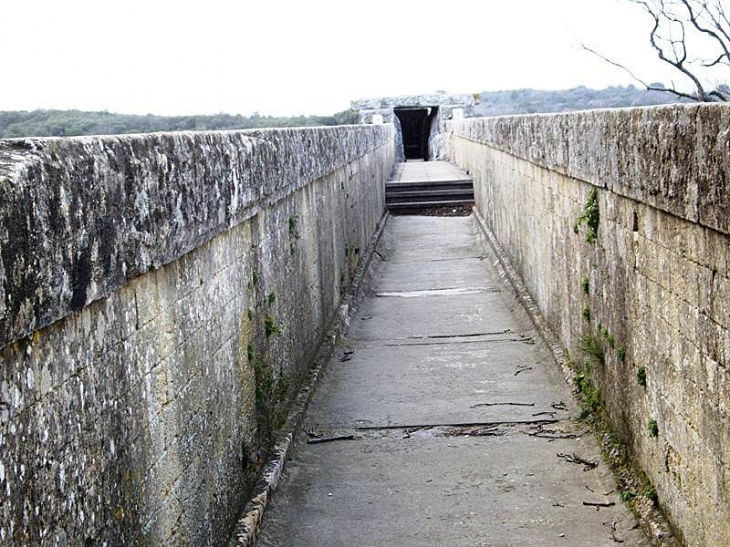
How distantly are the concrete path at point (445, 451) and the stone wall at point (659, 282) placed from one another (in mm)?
452

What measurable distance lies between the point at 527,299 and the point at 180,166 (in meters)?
6.84

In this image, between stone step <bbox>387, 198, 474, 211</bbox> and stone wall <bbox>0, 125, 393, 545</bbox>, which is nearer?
stone wall <bbox>0, 125, 393, 545</bbox>

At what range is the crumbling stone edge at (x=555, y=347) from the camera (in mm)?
4583

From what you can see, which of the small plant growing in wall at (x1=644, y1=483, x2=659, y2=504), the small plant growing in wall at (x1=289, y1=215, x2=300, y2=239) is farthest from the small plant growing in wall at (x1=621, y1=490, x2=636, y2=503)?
the small plant growing in wall at (x1=289, y1=215, x2=300, y2=239)

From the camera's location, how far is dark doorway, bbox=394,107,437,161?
48438 mm

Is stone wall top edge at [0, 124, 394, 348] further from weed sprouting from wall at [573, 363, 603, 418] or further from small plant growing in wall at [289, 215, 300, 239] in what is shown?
weed sprouting from wall at [573, 363, 603, 418]

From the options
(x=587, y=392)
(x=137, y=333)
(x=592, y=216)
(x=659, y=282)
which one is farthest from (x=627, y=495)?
(x=137, y=333)

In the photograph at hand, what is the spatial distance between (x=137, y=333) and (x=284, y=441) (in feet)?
9.78

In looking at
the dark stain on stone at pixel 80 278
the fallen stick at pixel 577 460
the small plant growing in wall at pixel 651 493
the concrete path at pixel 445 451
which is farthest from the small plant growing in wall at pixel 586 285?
the dark stain on stone at pixel 80 278

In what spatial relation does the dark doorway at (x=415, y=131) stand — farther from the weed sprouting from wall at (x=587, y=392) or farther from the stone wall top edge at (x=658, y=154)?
the stone wall top edge at (x=658, y=154)

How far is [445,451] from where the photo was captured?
6406 millimetres

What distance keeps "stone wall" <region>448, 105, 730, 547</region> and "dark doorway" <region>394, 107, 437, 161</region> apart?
4030 cm

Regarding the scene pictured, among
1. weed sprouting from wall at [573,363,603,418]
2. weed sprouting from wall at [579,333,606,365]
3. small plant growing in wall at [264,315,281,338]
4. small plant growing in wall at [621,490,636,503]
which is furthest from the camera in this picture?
weed sprouting from wall at [573,363,603,418]

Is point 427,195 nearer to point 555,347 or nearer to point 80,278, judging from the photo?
point 555,347
